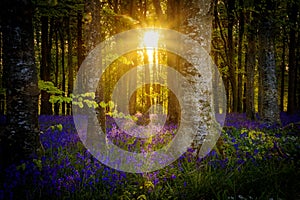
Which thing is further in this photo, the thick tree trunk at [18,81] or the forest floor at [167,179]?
the thick tree trunk at [18,81]

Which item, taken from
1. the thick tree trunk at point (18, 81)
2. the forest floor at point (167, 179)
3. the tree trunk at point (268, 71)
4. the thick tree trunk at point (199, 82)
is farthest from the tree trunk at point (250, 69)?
the thick tree trunk at point (18, 81)

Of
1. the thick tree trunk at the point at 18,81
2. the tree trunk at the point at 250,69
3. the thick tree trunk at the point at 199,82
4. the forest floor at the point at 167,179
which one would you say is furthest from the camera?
the tree trunk at the point at 250,69

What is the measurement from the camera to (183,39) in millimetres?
6176

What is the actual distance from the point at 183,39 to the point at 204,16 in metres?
0.69

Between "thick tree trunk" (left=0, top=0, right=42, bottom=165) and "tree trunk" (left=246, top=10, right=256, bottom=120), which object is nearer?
"thick tree trunk" (left=0, top=0, right=42, bottom=165)

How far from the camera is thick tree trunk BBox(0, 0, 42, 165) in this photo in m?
4.84

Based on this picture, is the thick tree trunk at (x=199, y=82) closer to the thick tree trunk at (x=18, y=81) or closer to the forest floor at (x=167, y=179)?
the forest floor at (x=167, y=179)

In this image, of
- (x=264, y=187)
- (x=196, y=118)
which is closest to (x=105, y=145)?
(x=196, y=118)

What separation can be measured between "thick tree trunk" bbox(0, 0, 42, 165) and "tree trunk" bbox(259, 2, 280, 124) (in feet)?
30.4

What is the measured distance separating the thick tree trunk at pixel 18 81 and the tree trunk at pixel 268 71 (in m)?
9.28

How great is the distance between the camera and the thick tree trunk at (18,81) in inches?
191

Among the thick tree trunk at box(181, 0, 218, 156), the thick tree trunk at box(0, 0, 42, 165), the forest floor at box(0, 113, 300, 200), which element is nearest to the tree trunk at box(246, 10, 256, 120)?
the forest floor at box(0, 113, 300, 200)

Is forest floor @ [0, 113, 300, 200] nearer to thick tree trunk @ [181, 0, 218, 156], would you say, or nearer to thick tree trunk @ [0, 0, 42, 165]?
thick tree trunk @ [0, 0, 42, 165]

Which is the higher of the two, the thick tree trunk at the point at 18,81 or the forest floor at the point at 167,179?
the thick tree trunk at the point at 18,81
